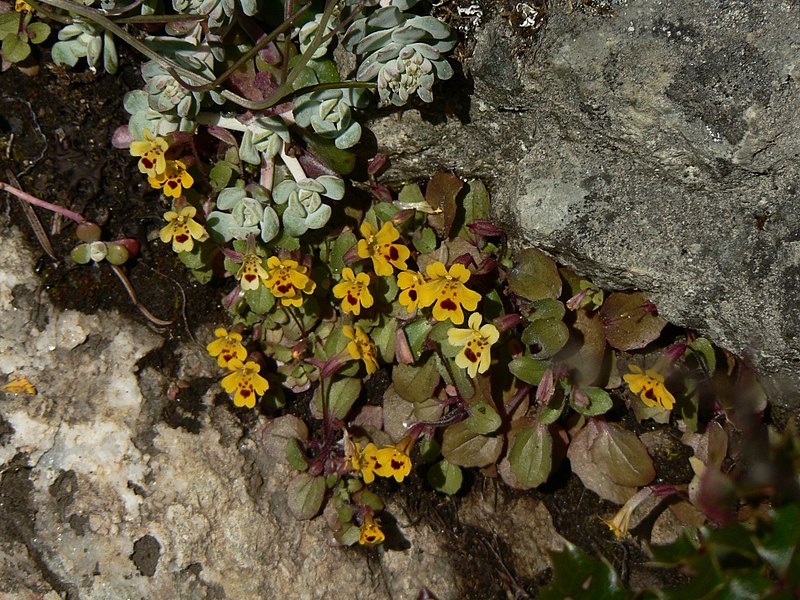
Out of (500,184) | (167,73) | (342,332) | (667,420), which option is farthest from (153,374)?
(667,420)

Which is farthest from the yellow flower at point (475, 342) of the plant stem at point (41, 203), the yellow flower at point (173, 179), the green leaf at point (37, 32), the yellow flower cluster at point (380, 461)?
the green leaf at point (37, 32)

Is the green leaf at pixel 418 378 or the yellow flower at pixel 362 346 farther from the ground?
the yellow flower at pixel 362 346

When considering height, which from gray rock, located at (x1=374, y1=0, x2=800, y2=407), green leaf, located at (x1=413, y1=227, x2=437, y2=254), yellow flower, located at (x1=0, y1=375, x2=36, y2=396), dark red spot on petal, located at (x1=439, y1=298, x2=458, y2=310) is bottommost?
yellow flower, located at (x1=0, y1=375, x2=36, y2=396)

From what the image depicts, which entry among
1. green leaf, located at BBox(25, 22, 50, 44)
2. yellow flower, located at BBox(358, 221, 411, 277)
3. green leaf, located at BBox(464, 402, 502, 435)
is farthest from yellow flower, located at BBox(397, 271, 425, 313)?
green leaf, located at BBox(25, 22, 50, 44)

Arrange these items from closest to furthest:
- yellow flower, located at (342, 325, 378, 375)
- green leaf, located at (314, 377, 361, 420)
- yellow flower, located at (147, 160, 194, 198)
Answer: yellow flower, located at (147, 160, 194, 198)
yellow flower, located at (342, 325, 378, 375)
green leaf, located at (314, 377, 361, 420)

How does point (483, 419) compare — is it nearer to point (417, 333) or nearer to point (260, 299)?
point (417, 333)

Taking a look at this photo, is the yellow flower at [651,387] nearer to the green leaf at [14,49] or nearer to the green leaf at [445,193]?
the green leaf at [445,193]

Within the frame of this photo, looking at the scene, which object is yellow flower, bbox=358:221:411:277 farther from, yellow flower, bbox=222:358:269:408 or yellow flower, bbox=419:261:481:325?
yellow flower, bbox=222:358:269:408
